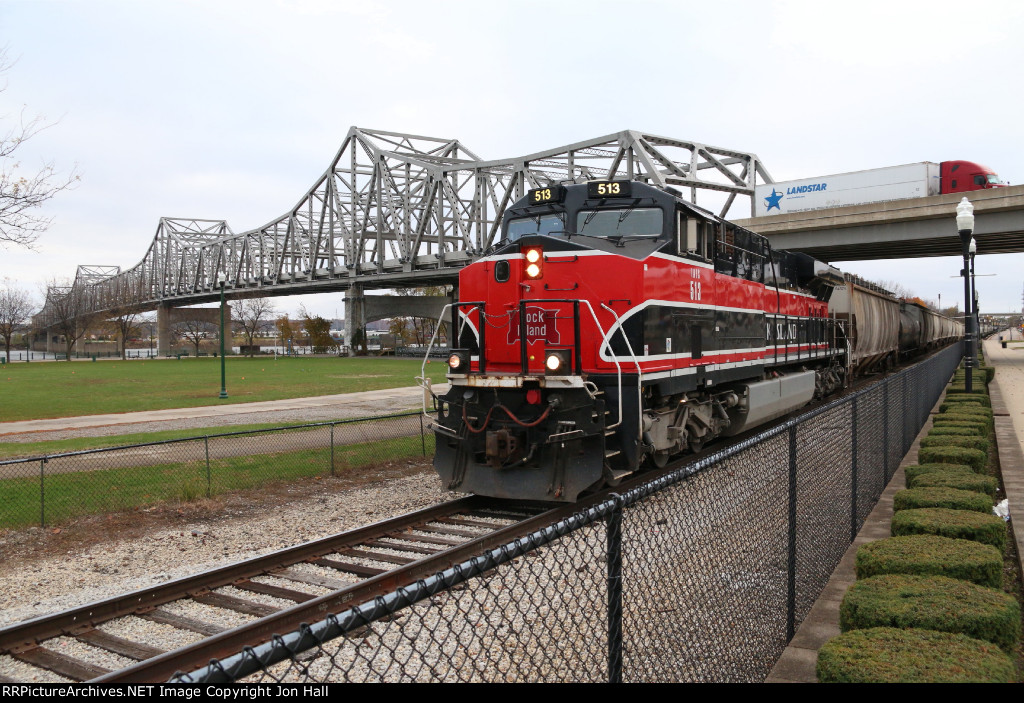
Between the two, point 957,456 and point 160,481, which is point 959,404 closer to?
point 957,456

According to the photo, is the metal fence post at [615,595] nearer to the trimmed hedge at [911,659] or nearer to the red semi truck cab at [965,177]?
the trimmed hedge at [911,659]

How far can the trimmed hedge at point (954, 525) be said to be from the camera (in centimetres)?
523

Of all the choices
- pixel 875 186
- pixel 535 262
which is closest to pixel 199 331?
pixel 875 186

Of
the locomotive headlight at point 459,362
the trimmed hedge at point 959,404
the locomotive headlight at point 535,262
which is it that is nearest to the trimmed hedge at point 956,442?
the trimmed hedge at point 959,404

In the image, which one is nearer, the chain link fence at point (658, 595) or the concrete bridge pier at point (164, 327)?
the chain link fence at point (658, 595)

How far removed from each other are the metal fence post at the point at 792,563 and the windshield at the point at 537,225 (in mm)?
5620

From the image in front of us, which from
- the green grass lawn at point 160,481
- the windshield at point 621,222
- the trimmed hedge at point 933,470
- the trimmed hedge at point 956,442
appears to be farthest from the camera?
the windshield at point 621,222

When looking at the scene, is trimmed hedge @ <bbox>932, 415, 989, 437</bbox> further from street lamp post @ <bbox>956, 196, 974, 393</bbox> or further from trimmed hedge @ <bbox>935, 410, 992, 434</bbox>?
street lamp post @ <bbox>956, 196, 974, 393</bbox>

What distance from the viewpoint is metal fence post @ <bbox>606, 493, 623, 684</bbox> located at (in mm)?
2879

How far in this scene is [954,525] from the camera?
528cm

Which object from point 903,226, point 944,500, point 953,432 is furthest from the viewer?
point 903,226

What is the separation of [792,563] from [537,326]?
16.8ft
